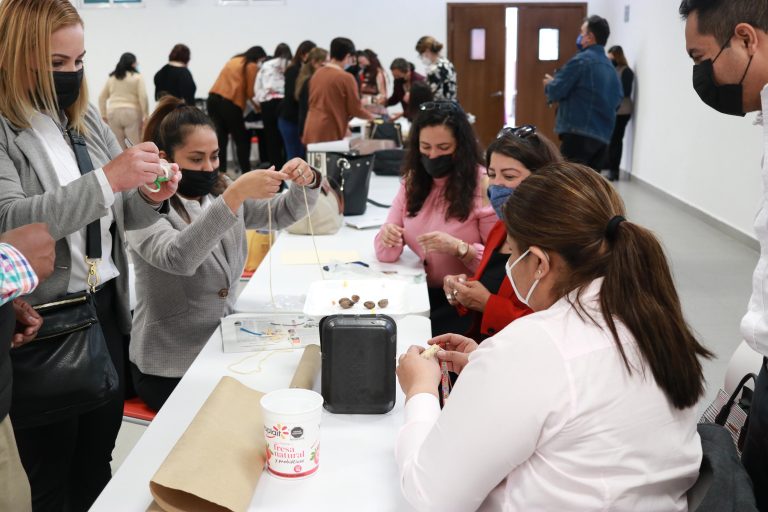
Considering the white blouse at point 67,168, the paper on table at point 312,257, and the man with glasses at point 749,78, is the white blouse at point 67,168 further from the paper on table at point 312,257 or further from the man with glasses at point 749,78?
the man with glasses at point 749,78

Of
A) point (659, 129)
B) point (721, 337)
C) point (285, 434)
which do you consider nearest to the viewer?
point (285, 434)

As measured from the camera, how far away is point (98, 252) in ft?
6.04

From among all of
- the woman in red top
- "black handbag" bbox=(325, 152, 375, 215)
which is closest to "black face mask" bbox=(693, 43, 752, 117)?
the woman in red top

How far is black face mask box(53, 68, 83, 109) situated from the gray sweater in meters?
0.35

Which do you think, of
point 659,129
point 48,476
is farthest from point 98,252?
point 659,129

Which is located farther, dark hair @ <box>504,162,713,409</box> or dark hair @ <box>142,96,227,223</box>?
dark hair @ <box>142,96,227,223</box>

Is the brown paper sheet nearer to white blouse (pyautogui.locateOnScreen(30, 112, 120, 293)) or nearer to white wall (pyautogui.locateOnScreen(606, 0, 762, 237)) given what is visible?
white blouse (pyautogui.locateOnScreen(30, 112, 120, 293))

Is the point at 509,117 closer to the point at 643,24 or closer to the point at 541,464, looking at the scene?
the point at 643,24

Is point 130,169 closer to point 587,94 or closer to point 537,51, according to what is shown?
point 587,94

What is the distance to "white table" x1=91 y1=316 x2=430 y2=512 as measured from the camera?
4.22ft

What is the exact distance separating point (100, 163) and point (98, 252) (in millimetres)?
295

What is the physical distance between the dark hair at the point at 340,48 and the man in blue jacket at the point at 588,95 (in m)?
1.84

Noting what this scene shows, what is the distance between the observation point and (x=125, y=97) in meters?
8.60

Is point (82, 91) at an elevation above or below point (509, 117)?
above
